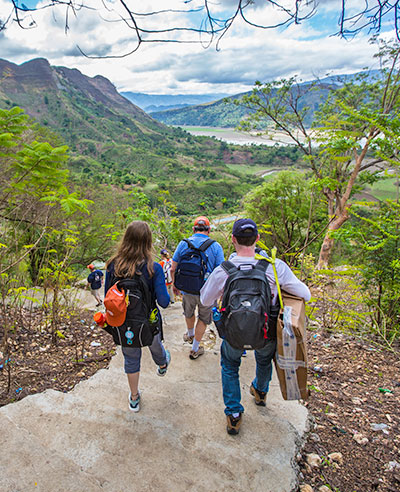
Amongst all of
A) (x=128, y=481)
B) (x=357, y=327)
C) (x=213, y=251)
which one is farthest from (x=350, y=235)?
(x=128, y=481)

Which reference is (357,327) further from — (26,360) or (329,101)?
(329,101)

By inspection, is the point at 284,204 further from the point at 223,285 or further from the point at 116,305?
the point at 116,305

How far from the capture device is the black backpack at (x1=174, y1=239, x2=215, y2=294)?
2.84m

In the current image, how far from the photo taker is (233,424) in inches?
78.6

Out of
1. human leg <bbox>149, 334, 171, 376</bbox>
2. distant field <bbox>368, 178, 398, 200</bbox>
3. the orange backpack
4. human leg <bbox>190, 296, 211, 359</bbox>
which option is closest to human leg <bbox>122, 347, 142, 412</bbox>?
human leg <bbox>149, 334, 171, 376</bbox>

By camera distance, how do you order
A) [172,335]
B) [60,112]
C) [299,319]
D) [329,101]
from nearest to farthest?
[299,319] → [172,335] → [329,101] → [60,112]

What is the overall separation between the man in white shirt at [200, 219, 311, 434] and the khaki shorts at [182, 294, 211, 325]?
86cm

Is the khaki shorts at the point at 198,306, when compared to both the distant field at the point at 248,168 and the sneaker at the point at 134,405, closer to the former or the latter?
the sneaker at the point at 134,405

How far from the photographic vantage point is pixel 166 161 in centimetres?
8938

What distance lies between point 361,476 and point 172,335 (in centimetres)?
235

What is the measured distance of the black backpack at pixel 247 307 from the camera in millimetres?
1763

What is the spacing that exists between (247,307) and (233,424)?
88cm

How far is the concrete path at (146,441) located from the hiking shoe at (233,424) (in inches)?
1.5

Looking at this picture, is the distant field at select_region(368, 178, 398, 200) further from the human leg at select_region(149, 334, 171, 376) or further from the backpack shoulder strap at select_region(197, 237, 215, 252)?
the human leg at select_region(149, 334, 171, 376)
